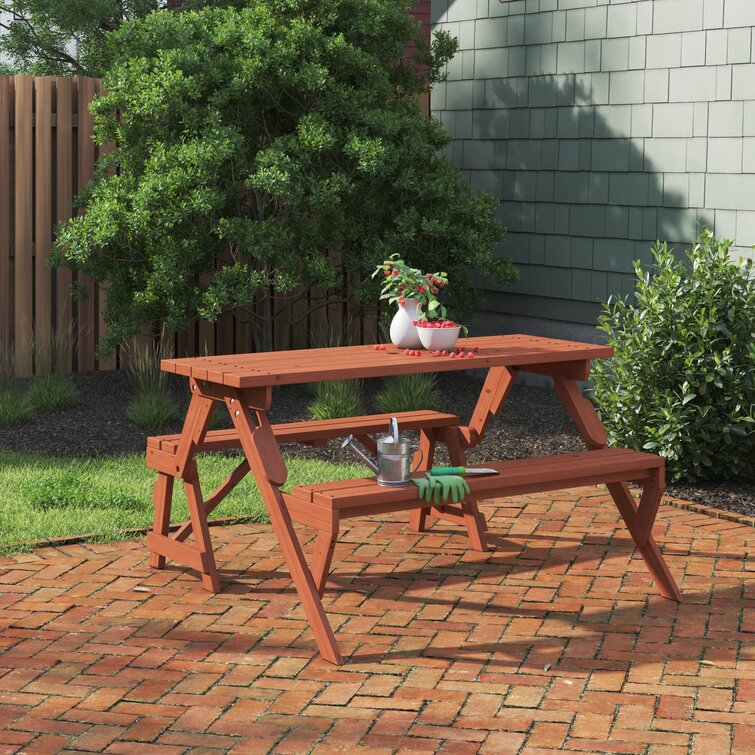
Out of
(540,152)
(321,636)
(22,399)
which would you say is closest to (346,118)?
(540,152)

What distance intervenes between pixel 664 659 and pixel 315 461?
12.0 feet

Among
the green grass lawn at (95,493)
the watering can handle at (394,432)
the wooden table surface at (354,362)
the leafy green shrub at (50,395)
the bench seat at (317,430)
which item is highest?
the wooden table surface at (354,362)

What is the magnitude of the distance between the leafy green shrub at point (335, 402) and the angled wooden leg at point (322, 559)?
3.89m

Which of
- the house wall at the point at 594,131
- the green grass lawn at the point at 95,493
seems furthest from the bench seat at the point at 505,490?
the house wall at the point at 594,131

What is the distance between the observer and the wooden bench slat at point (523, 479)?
192 inches

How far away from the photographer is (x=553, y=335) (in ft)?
34.6

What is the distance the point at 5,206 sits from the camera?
33.0 ft

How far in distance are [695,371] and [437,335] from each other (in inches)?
91.6

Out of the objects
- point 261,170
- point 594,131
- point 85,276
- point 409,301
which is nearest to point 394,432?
point 409,301

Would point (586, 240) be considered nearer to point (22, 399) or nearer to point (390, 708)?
point (22, 399)

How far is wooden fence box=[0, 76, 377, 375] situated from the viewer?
10062 millimetres

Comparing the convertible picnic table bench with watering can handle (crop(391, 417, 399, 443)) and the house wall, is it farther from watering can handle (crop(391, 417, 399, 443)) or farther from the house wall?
the house wall

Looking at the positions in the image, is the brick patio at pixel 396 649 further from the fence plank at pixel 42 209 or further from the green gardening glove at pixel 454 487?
the fence plank at pixel 42 209

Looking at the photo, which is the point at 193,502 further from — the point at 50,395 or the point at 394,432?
the point at 50,395
